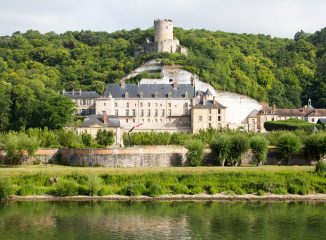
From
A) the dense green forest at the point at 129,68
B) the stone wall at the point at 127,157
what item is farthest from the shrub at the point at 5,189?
the dense green forest at the point at 129,68

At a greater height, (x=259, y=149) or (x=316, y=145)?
(x=316, y=145)

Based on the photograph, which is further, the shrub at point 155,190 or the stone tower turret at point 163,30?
the stone tower turret at point 163,30

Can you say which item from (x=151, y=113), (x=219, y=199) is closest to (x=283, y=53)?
(x=151, y=113)

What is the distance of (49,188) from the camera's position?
145ft

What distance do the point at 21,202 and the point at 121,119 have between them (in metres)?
34.9

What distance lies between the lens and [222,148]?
2026 inches

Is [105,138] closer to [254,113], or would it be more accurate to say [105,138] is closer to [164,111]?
[164,111]

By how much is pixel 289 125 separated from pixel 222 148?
2350 centimetres

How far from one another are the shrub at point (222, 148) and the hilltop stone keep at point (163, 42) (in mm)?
46013

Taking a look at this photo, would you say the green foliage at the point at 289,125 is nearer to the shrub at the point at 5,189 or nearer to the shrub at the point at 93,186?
the shrub at the point at 93,186

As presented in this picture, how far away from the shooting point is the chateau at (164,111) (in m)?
74.2

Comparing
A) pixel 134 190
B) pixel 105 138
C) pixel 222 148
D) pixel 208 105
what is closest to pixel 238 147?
pixel 222 148

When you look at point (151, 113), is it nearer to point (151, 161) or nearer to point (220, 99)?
point (220, 99)

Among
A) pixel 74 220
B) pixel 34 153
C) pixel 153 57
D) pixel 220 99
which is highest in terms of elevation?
pixel 153 57
